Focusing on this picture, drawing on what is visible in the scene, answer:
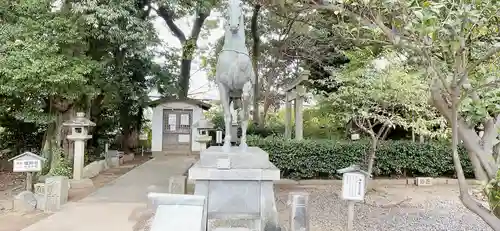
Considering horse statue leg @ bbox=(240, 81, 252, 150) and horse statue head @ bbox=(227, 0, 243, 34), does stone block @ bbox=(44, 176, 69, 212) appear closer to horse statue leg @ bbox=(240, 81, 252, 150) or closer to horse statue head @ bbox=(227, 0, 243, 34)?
horse statue leg @ bbox=(240, 81, 252, 150)

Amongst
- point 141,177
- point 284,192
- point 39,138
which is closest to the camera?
point 284,192

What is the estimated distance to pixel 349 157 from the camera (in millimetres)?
9906

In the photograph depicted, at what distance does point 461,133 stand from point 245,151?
251 centimetres

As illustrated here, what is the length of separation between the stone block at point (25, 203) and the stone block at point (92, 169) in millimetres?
2938

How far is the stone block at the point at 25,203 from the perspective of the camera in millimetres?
6879

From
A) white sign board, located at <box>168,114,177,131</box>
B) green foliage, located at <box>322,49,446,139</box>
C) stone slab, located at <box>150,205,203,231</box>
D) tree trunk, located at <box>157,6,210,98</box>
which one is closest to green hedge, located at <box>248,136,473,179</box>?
green foliage, located at <box>322,49,446,139</box>

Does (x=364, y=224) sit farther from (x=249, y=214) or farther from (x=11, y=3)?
(x=11, y=3)

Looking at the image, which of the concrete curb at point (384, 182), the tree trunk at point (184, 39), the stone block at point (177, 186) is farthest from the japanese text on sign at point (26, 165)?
the tree trunk at point (184, 39)

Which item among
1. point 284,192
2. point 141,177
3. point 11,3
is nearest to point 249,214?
point 284,192

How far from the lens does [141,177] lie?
33.0 ft

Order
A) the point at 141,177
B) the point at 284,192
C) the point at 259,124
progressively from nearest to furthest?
the point at 284,192 < the point at 141,177 < the point at 259,124

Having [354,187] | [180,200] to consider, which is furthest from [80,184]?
[354,187]

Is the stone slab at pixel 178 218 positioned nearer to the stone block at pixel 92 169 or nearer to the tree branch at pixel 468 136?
the tree branch at pixel 468 136

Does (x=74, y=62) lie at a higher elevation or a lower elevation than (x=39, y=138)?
higher
